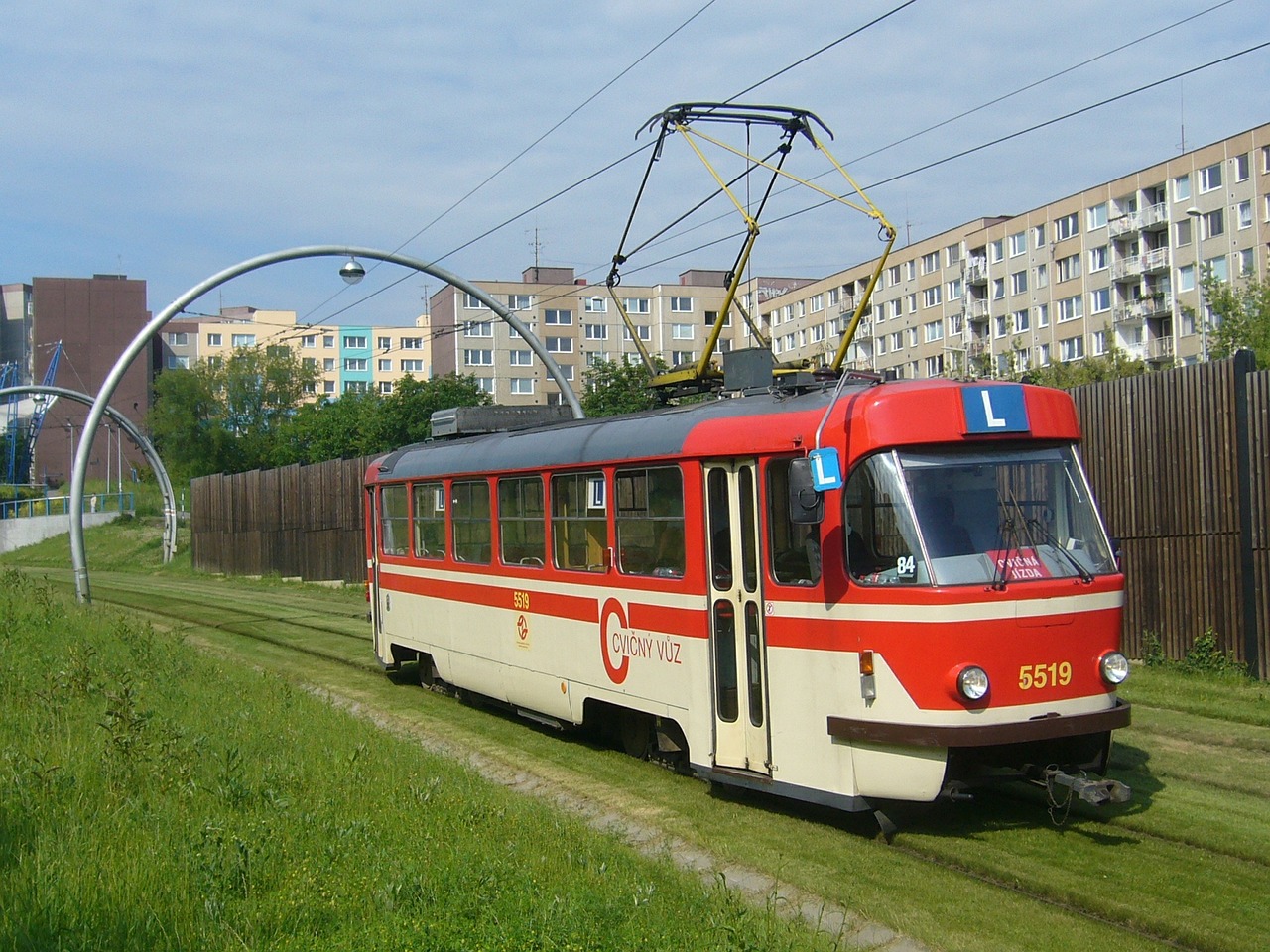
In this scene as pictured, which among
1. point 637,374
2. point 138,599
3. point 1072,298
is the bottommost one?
point 138,599

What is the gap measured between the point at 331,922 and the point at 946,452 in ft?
15.0

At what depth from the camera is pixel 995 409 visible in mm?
8031

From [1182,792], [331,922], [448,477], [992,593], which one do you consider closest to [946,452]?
[992,593]

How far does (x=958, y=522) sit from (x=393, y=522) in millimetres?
9334

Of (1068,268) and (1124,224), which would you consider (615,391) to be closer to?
(1124,224)

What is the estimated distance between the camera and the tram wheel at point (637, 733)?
10.7 m

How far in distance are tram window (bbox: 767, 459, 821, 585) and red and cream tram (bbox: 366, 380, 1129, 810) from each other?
0.01 m

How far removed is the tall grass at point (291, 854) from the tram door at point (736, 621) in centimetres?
143

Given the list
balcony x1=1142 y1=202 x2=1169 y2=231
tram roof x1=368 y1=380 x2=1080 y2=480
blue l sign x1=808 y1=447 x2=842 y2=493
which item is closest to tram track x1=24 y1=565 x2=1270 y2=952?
blue l sign x1=808 y1=447 x2=842 y2=493

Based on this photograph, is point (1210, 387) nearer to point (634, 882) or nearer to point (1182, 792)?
point (1182, 792)

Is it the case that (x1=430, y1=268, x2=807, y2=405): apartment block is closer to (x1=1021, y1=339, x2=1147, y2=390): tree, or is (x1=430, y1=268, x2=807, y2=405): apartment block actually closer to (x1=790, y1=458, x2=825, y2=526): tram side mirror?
(x1=1021, y1=339, x2=1147, y2=390): tree

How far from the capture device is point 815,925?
20.5ft

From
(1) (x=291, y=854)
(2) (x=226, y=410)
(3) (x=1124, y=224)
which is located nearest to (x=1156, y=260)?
(3) (x=1124, y=224)

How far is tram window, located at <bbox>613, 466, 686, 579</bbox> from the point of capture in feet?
31.0
